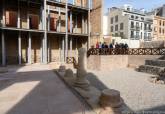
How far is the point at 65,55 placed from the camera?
22.0 metres

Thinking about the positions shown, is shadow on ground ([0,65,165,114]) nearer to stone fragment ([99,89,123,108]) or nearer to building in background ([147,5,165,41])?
stone fragment ([99,89,123,108])

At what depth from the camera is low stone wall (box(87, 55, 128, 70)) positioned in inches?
685

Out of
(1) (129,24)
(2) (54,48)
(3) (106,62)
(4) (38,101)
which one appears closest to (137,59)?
(3) (106,62)

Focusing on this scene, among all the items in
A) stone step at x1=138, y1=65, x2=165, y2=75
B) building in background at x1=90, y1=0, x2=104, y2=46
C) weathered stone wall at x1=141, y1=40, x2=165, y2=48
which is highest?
building in background at x1=90, y1=0, x2=104, y2=46

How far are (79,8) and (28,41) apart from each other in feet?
24.7

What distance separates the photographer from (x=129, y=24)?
1722 inches

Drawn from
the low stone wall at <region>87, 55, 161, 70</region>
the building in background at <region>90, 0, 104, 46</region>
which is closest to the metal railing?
the low stone wall at <region>87, 55, 161, 70</region>

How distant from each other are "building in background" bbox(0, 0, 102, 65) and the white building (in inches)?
872

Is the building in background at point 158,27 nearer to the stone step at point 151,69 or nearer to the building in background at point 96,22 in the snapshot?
the building in background at point 96,22

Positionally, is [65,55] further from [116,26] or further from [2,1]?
[116,26]

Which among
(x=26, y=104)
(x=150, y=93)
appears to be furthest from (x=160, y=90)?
(x=26, y=104)

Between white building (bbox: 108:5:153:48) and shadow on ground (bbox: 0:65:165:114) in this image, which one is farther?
white building (bbox: 108:5:153:48)

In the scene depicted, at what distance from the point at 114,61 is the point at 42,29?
8.54 metres

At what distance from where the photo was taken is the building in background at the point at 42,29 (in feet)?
61.7
